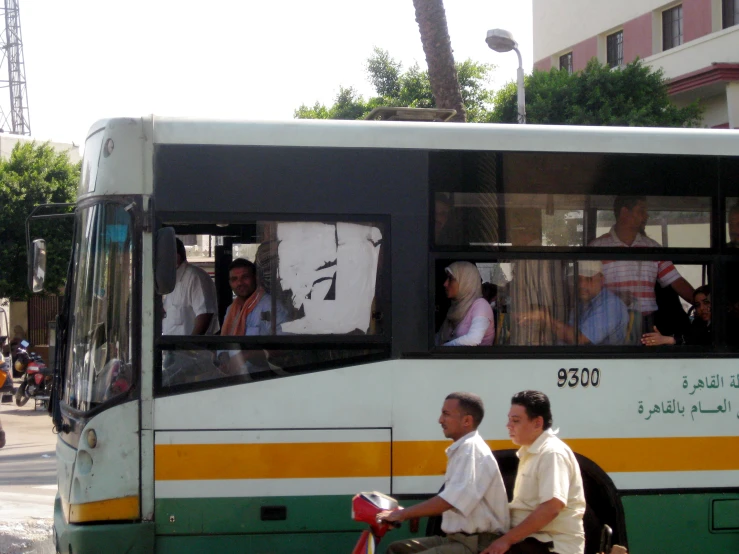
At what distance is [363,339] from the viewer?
17.0 feet

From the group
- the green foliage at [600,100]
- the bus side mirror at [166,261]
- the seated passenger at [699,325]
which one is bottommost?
the seated passenger at [699,325]

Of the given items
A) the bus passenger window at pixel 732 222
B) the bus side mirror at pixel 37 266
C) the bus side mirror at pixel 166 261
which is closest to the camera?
the bus side mirror at pixel 166 261

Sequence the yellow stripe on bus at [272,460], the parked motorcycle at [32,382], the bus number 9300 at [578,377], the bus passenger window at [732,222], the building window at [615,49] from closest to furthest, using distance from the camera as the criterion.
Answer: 1. the yellow stripe on bus at [272,460]
2. the bus number 9300 at [578,377]
3. the bus passenger window at [732,222]
4. the parked motorcycle at [32,382]
5. the building window at [615,49]

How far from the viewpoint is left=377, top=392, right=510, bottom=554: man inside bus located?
4188mm

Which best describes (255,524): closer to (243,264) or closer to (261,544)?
(261,544)

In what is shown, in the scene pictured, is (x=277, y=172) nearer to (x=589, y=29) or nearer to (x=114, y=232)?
(x=114, y=232)

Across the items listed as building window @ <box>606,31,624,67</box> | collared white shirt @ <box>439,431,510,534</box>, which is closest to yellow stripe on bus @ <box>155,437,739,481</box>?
collared white shirt @ <box>439,431,510,534</box>

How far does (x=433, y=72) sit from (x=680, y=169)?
23.3ft

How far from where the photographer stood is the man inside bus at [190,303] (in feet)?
16.8

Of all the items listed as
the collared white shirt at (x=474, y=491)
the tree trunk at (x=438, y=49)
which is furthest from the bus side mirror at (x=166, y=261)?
the tree trunk at (x=438, y=49)

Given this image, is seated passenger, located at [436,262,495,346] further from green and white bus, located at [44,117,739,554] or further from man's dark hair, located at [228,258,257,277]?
man's dark hair, located at [228,258,257,277]

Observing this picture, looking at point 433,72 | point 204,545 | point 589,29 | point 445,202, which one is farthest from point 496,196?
point 589,29

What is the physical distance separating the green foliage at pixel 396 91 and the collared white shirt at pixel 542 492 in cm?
2509

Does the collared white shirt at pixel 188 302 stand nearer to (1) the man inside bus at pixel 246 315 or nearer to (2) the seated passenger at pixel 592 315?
(1) the man inside bus at pixel 246 315
